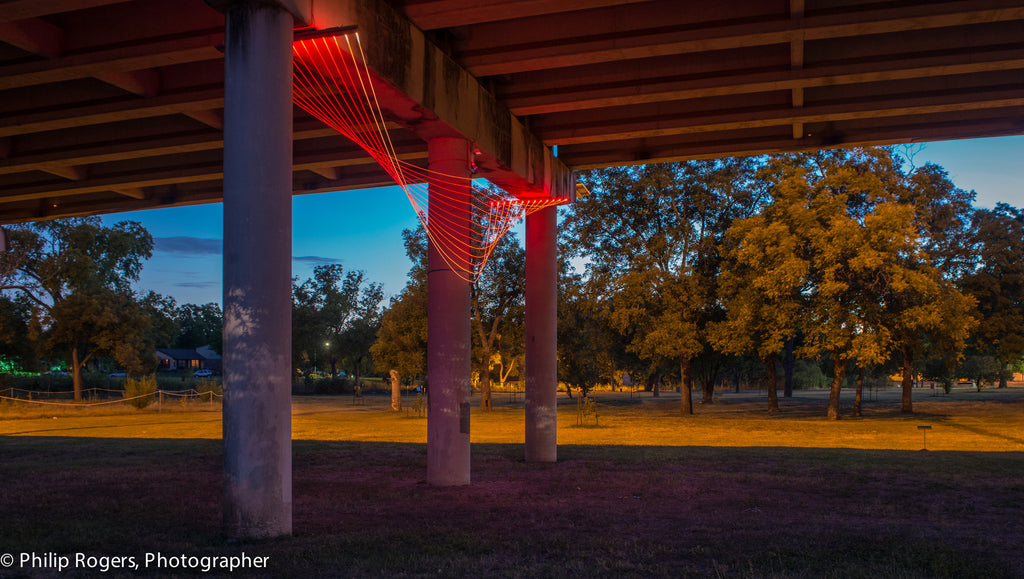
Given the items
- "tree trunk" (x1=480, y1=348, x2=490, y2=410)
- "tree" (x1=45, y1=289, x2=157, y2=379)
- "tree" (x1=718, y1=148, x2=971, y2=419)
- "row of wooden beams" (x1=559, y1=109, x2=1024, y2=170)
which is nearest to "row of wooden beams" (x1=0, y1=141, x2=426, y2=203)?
"row of wooden beams" (x1=559, y1=109, x2=1024, y2=170)

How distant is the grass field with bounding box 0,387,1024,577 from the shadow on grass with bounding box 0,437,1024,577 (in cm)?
3

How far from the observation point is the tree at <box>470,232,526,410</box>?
4028cm

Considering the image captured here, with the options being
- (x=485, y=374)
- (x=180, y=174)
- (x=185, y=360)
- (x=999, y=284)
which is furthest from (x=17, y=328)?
(x=185, y=360)

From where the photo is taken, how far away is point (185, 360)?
345 ft

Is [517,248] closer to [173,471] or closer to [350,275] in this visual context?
[173,471]

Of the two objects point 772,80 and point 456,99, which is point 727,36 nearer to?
point 772,80

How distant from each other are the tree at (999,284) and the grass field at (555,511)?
19.2 meters

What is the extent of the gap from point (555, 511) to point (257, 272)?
4.60 metres

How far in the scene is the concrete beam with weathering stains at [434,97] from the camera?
8.97 metres

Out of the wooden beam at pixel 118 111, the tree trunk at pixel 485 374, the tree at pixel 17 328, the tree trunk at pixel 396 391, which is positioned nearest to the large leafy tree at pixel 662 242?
the tree trunk at pixel 485 374

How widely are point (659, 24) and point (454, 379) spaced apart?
236 inches

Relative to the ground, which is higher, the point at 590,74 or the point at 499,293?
the point at 590,74

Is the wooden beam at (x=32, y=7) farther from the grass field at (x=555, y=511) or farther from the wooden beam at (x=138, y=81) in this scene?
the grass field at (x=555, y=511)

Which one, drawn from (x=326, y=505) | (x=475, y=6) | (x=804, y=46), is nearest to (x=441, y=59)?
(x=475, y=6)
